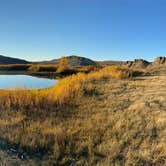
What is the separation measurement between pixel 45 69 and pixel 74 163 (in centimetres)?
3056

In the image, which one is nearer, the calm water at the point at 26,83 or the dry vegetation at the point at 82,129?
the dry vegetation at the point at 82,129

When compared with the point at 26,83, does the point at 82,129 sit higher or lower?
lower

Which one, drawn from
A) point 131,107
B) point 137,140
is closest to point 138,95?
point 131,107

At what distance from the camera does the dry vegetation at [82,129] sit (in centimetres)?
365

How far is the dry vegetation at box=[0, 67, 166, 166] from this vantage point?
3.65 metres

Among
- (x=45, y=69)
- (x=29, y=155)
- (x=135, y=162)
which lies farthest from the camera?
(x=45, y=69)

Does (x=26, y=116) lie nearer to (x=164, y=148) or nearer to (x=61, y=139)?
(x=61, y=139)

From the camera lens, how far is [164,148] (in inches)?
147

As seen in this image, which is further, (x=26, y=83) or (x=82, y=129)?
(x=26, y=83)

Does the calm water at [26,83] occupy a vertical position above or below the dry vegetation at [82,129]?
above

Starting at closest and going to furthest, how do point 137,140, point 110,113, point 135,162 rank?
1. point 135,162
2. point 137,140
3. point 110,113

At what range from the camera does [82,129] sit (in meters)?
4.55

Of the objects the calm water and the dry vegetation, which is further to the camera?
the calm water

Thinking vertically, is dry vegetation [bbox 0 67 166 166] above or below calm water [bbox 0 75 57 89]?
below
